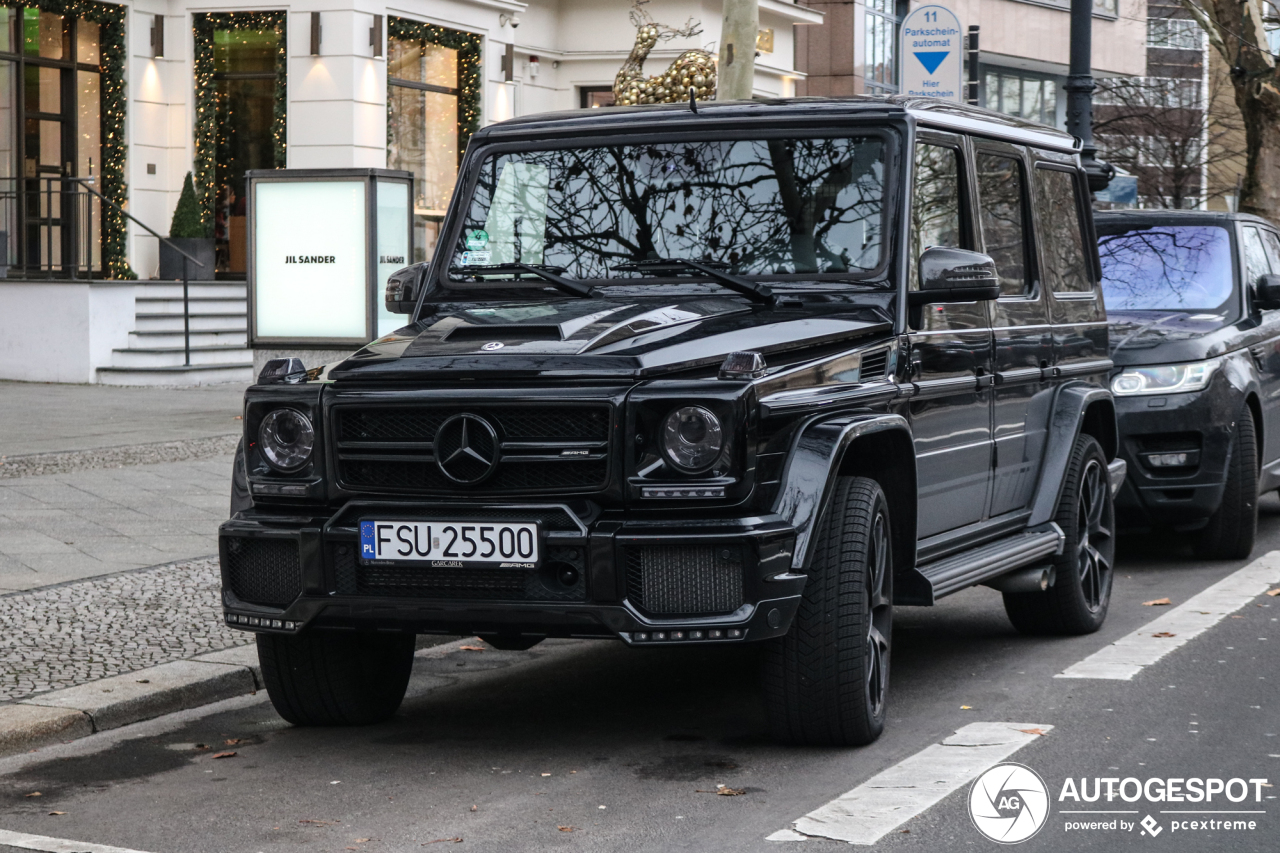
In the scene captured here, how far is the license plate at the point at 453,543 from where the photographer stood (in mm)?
5074

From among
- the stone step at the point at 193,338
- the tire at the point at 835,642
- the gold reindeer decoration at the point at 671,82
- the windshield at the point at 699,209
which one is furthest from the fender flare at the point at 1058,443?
the stone step at the point at 193,338

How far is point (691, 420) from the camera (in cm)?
504

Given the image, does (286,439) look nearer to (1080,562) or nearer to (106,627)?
(106,627)

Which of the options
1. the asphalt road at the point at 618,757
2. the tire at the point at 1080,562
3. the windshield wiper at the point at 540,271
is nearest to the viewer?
the asphalt road at the point at 618,757

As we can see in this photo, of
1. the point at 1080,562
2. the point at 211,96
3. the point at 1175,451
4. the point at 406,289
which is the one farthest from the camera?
the point at 211,96

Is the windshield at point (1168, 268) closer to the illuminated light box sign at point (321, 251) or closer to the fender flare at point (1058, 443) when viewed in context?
the fender flare at point (1058, 443)

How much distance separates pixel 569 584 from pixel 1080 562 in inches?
125

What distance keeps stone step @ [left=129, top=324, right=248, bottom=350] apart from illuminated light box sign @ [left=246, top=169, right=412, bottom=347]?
4.55 m

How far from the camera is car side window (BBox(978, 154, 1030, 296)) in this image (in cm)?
697

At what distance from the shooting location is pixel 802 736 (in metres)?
5.47

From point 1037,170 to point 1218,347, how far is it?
108 inches

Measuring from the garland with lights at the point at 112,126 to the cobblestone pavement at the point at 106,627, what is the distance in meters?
15.2

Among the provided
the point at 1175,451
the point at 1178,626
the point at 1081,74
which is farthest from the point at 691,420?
the point at 1081,74

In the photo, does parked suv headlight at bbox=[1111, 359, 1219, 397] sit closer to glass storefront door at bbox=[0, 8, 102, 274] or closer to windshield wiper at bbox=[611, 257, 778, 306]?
windshield wiper at bbox=[611, 257, 778, 306]
